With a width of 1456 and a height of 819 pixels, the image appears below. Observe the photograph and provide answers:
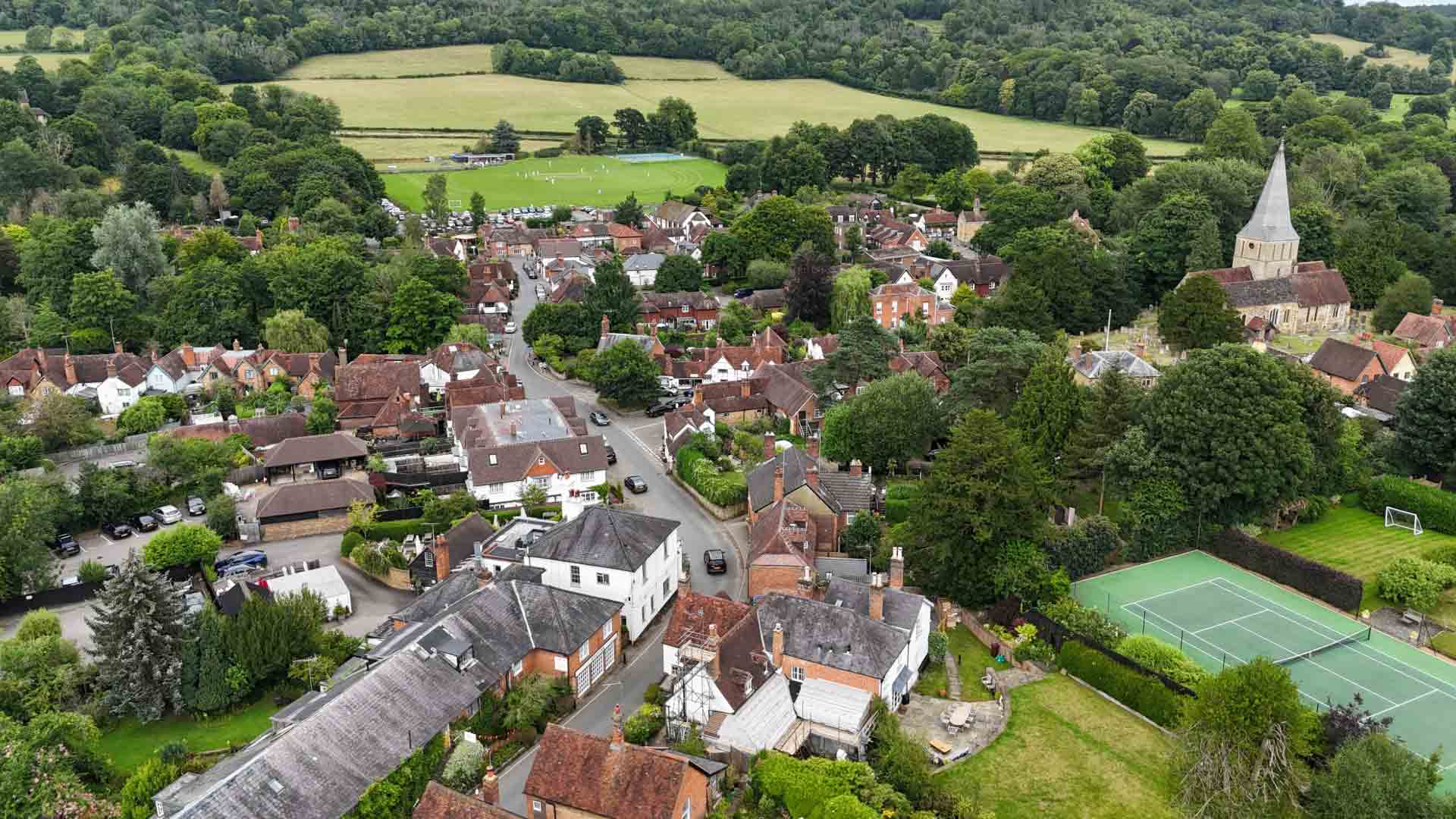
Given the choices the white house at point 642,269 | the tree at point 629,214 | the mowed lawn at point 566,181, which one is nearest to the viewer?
the white house at point 642,269

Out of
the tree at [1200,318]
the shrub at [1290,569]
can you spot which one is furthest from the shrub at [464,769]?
the tree at [1200,318]

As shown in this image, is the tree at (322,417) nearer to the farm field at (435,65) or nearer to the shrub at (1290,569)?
the shrub at (1290,569)

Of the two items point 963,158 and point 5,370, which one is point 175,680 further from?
point 963,158

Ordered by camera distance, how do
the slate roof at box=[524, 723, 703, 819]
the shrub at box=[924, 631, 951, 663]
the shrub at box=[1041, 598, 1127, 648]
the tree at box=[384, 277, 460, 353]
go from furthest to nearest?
the tree at box=[384, 277, 460, 353]
the shrub at box=[924, 631, 951, 663]
the shrub at box=[1041, 598, 1127, 648]
the slate roof at box=[524, 723, 703, 819]

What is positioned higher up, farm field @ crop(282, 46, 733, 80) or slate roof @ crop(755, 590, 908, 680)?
farm field @ crop(282, 46, 733, 80)

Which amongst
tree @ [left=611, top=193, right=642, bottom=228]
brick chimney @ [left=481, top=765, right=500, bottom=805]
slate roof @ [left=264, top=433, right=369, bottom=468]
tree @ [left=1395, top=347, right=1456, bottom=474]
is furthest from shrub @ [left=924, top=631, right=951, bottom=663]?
tree @ [left=611, top=193, right=642, bottom=228]

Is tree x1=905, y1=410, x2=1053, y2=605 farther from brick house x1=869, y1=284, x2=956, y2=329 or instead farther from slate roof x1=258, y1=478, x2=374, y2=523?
brick house x1=869, y1=284, x2=956, y2=329

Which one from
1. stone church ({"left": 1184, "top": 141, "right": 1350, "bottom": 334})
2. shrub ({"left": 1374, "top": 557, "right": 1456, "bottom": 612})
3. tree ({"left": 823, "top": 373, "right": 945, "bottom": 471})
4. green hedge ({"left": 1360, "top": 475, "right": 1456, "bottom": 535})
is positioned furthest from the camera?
stone church ({"left": 1184, "top": 141, "right": 1350, "bottom": 334})
